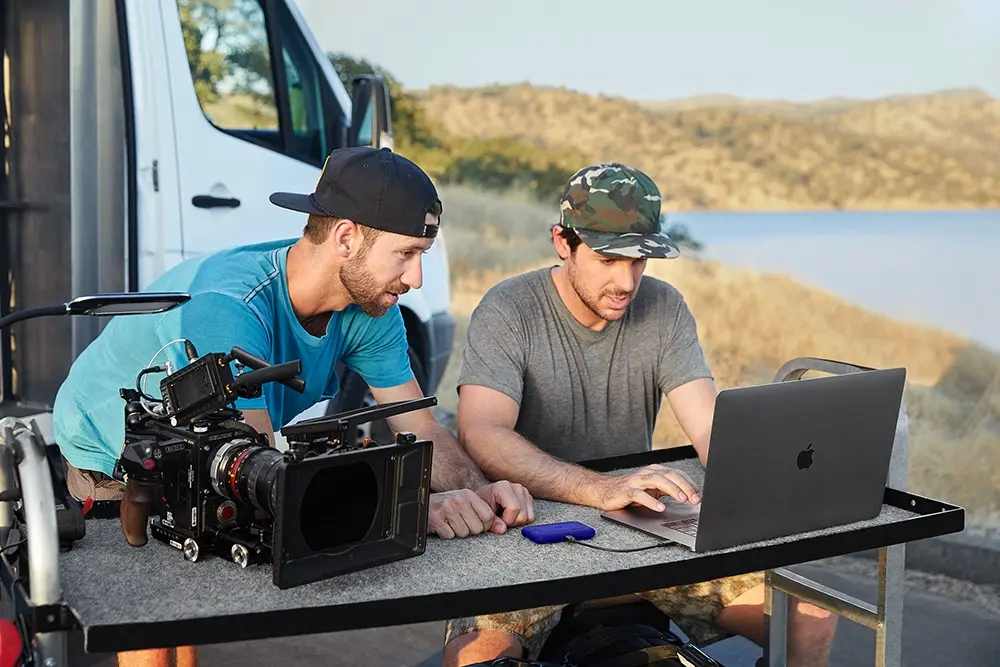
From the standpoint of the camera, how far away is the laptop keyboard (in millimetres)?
1875

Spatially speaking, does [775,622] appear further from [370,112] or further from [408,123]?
[408,123]

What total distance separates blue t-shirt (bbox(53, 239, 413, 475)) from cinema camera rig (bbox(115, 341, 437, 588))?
1.06 ft

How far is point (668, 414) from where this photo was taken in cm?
995

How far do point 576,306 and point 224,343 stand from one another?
97 cm

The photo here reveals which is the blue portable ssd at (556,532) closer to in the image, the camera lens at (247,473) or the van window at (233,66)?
the camera lens at (247,473)

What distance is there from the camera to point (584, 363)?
270 centimetres

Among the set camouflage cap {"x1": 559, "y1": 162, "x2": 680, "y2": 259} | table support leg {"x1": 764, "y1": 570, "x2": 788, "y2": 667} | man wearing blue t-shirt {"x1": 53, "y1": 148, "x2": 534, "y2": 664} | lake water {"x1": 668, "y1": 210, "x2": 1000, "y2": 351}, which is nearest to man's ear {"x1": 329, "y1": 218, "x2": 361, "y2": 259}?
man wearing blue t-shirt {"x1": 53, "y1": 148, "x2": 534, "y2": 664}

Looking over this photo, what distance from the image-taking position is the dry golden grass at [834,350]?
27.8 ft

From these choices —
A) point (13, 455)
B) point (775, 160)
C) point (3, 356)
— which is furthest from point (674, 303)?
point (775, 160)

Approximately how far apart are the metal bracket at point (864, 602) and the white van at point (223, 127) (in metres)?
2.16

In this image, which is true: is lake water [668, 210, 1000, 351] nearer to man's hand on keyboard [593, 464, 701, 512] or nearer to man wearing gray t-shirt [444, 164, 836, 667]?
man wearing gray t-shirt [444, 164, 836, 667]

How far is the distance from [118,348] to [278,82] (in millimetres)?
2119

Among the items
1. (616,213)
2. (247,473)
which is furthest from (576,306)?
(247,473)

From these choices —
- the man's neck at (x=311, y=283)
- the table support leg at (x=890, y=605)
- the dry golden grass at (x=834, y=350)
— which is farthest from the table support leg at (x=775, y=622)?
the dry golden grass at (x=834, y=350)
